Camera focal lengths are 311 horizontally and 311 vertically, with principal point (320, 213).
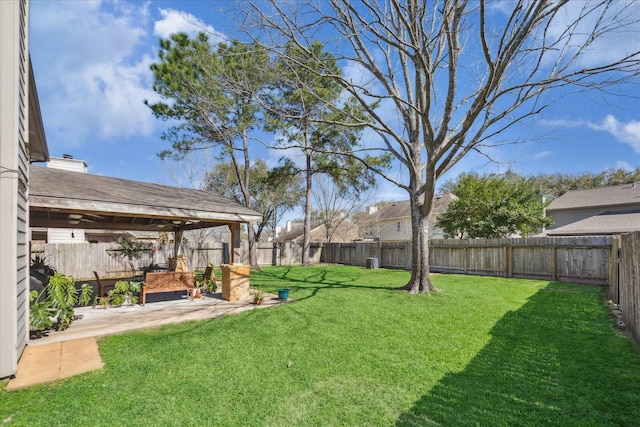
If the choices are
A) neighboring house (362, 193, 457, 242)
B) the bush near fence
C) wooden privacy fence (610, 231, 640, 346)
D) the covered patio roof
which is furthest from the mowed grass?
neighboring house (362, 193, 457, 242)

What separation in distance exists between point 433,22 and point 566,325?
22.4 ft

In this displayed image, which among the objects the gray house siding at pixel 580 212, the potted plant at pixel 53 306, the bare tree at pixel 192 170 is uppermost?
the bare tree at pixel 192 170

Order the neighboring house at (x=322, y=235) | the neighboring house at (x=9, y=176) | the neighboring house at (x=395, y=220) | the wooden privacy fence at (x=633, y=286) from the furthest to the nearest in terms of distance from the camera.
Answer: the neighboring house at (x=322, y=235), the neighboring house at (x=395, y=220), the wooden privacy fence at (x=633, y=286), the neighboring house at (x=9, y=176)

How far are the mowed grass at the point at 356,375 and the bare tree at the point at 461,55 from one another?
3555 millimetres

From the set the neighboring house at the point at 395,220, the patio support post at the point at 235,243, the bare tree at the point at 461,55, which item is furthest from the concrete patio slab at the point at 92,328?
the neighboring house at the point at 395,220

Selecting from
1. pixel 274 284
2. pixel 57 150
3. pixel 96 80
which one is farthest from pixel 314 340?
pixel 57 150

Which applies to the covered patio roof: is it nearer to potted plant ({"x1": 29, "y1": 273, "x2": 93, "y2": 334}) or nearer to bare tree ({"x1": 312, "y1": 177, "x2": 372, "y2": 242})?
potted plant ({"x1": 29, "y1": 273, "x2": 93, "y2": 334})

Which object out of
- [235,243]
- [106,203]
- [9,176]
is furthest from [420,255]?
[9,176]

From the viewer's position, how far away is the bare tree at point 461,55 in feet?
17.3

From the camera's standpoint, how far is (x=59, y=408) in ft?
8.98

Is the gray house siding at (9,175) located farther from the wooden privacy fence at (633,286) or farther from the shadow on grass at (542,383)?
the wooden privacy fence at (633,286)

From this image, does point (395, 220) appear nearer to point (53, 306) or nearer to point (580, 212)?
point (580, 212)

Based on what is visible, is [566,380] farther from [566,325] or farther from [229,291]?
[229,291]

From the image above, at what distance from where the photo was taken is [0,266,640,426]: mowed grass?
2637 mm
